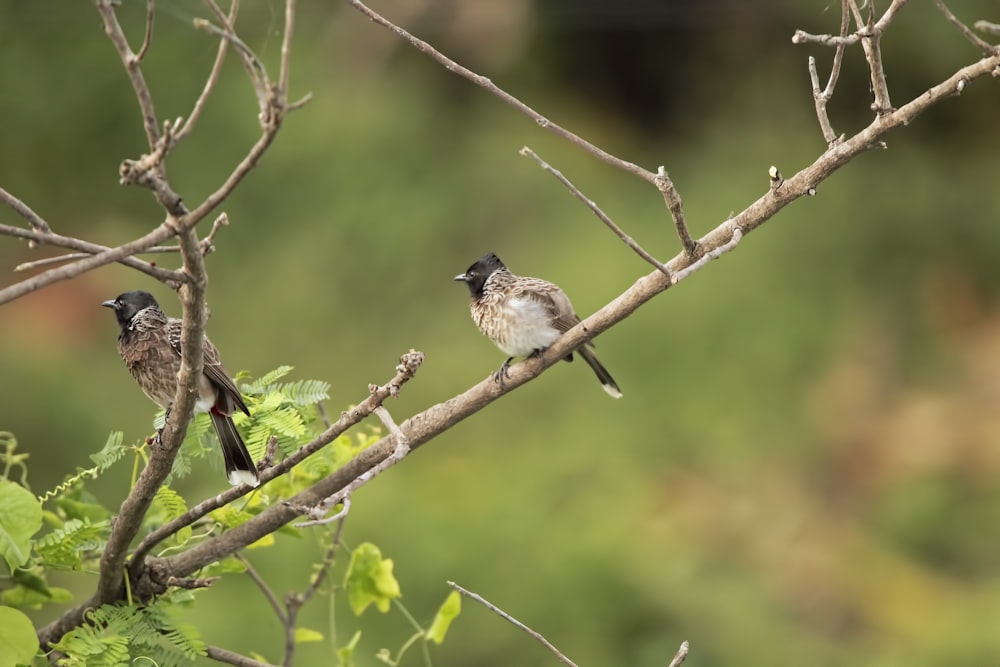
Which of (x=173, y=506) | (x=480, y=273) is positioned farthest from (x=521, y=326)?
(x=173, y=506)

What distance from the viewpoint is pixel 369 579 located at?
2.71 metres

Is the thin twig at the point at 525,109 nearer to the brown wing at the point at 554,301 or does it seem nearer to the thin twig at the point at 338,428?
the thin twig at the point at 338,428

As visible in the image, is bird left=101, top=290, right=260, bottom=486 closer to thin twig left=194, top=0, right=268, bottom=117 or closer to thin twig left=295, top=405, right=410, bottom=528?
thin twig left=295, top=405, right=410, bottom=528

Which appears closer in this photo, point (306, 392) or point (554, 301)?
point (306, 392)

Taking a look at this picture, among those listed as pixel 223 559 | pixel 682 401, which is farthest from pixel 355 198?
pixel 223 559

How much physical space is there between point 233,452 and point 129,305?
2.40ft

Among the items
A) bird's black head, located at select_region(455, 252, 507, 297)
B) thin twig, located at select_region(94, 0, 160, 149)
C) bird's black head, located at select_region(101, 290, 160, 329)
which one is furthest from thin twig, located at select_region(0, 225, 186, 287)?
bird's black head, located at select_region(455, 252, 507, 297)

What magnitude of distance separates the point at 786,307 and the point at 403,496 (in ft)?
9.95

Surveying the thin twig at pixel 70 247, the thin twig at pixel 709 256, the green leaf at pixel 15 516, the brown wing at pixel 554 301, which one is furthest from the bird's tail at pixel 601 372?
the thin twig at pixel 70 247

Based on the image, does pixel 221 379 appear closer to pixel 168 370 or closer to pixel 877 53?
pixel 168 370

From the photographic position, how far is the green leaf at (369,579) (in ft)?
8.83

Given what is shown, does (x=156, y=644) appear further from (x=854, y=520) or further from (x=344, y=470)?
(x=854, y=520)

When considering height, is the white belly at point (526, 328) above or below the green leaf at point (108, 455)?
above

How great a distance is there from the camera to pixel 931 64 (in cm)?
808
